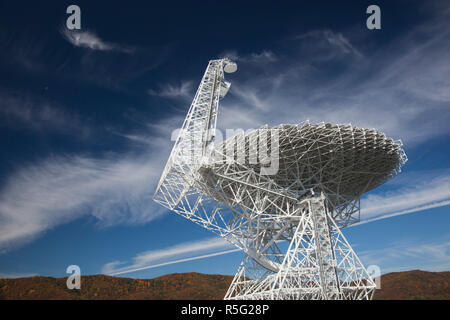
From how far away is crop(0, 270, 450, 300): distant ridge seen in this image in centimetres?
5338

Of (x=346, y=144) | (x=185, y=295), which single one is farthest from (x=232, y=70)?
(x=185, y=295)

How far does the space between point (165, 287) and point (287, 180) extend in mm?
44802

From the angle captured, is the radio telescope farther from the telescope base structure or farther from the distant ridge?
the distant ridge

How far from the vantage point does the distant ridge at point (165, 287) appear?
53.4m

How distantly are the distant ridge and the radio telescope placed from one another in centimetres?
3419

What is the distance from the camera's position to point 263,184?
28.7 meters

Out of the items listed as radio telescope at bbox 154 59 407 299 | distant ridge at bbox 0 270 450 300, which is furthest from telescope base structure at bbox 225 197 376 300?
distant ridge at bbox 0 270 450 300

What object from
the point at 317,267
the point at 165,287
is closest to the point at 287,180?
the point at 317,267

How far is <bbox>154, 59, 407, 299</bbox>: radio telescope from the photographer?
26.4m

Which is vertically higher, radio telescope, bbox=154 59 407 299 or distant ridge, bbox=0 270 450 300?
radio telescope, bbox=154 59 407 299

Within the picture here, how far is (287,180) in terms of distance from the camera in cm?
2953

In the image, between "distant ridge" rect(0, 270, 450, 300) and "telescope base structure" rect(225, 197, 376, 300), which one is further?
"distant ridge" rect(0, 270, 450, 300)

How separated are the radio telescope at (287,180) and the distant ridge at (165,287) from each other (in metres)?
34.2
